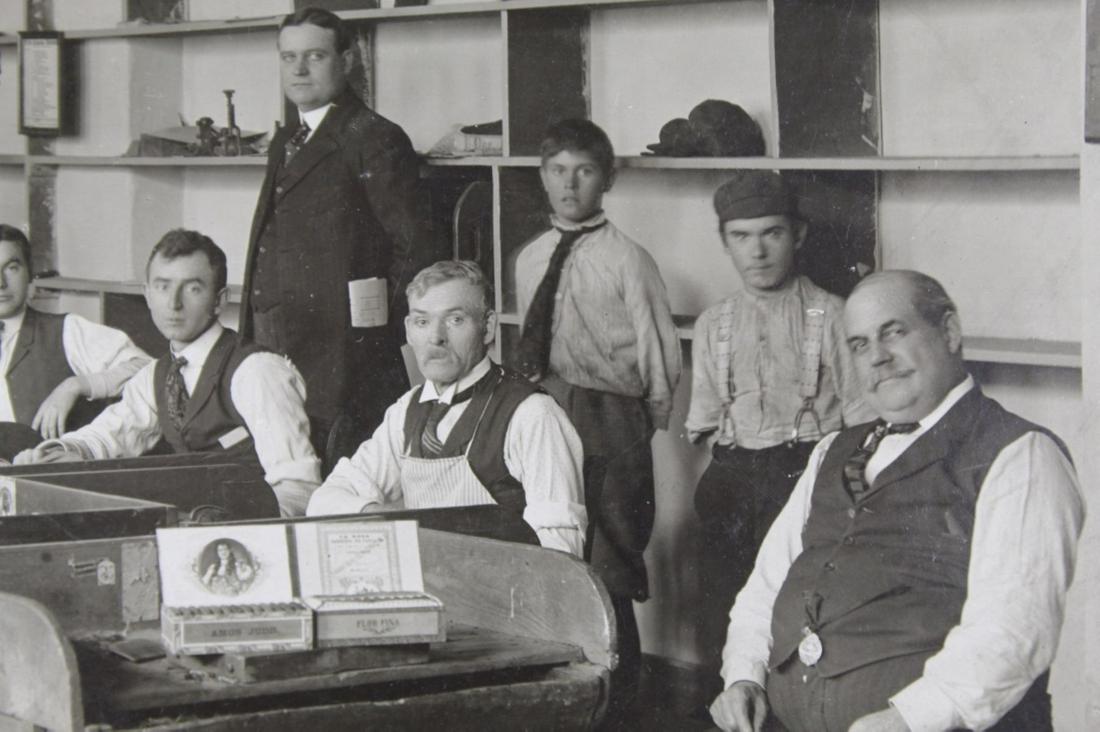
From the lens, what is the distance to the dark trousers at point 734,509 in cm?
373

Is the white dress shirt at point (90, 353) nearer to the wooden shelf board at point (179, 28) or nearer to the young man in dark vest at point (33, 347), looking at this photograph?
the young man in dark vest at point (33, 347)

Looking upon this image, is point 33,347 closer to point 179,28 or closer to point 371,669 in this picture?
point 179,28

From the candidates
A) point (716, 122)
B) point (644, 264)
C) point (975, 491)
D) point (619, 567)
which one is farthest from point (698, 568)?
point (975, 491)

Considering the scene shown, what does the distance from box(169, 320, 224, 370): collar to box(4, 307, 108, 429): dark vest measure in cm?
75

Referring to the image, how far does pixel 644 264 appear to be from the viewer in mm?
4055

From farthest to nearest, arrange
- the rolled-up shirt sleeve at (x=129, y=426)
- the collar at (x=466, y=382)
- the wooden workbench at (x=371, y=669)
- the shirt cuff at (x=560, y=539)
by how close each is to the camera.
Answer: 1. the rolled-up shirt sleeve at (x=129, y=426)
2. the collar at (x=466, y=382)
3. the shirt cuff at (x=560, y=539)
4. the wooden workbench at (x=371, y=669)

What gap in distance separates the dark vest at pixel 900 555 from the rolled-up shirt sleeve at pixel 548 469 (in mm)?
465

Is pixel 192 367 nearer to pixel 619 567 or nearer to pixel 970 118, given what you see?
pixel 619 567

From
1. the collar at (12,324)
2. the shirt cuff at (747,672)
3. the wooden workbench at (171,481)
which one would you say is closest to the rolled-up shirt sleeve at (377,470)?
the wooden workbench at (171,481)

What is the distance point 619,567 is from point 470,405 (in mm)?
1082

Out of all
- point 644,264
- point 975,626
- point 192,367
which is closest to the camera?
point 975,626

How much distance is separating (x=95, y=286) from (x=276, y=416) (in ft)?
8.64

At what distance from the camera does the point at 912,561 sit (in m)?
2.31

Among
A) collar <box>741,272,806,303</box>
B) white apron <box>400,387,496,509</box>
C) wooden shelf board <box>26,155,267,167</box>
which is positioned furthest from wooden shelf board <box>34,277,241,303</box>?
white apron <box>400,387,496,509</box>
